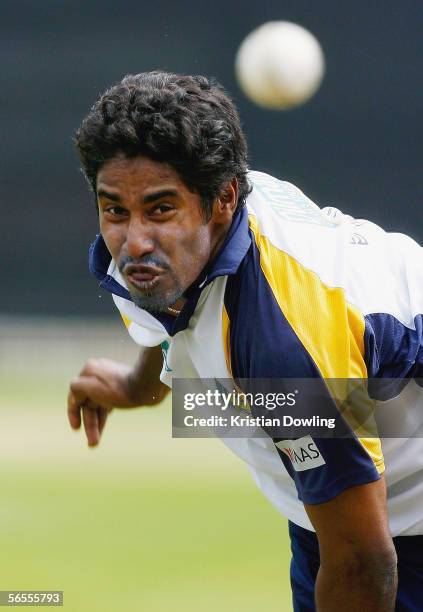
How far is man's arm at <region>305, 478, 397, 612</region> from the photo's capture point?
2590mm

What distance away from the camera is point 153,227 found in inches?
→ 109

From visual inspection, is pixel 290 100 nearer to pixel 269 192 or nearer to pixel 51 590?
pixel 51 590

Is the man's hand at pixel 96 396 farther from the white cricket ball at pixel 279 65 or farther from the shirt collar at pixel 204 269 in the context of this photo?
the white cricket ball at pixel 279 65

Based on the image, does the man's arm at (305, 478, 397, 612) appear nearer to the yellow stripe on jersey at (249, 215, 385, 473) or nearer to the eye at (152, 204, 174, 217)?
the yellow stripe on jersey at (249, 215, 385, 473)

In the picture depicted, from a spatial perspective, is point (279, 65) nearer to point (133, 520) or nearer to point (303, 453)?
point (133, 520)

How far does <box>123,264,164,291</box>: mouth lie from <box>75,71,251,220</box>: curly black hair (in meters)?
0.20

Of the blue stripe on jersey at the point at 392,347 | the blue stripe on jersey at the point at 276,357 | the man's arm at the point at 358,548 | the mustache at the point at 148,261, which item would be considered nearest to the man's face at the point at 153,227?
the mustache at the point at 148,261

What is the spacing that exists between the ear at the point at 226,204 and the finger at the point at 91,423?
1.10 meters

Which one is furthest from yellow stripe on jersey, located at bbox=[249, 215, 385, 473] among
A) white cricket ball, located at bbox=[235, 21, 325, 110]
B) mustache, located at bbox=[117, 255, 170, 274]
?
white cricket ball, located at bbox=[235, 21, 325, 110]

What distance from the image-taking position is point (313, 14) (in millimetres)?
12039

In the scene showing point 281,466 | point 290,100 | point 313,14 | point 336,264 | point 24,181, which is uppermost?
point 313,14

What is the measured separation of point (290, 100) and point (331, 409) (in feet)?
31.7

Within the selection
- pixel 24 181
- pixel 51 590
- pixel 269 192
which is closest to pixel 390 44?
pixel 24 181

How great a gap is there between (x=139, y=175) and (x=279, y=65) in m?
8.76
